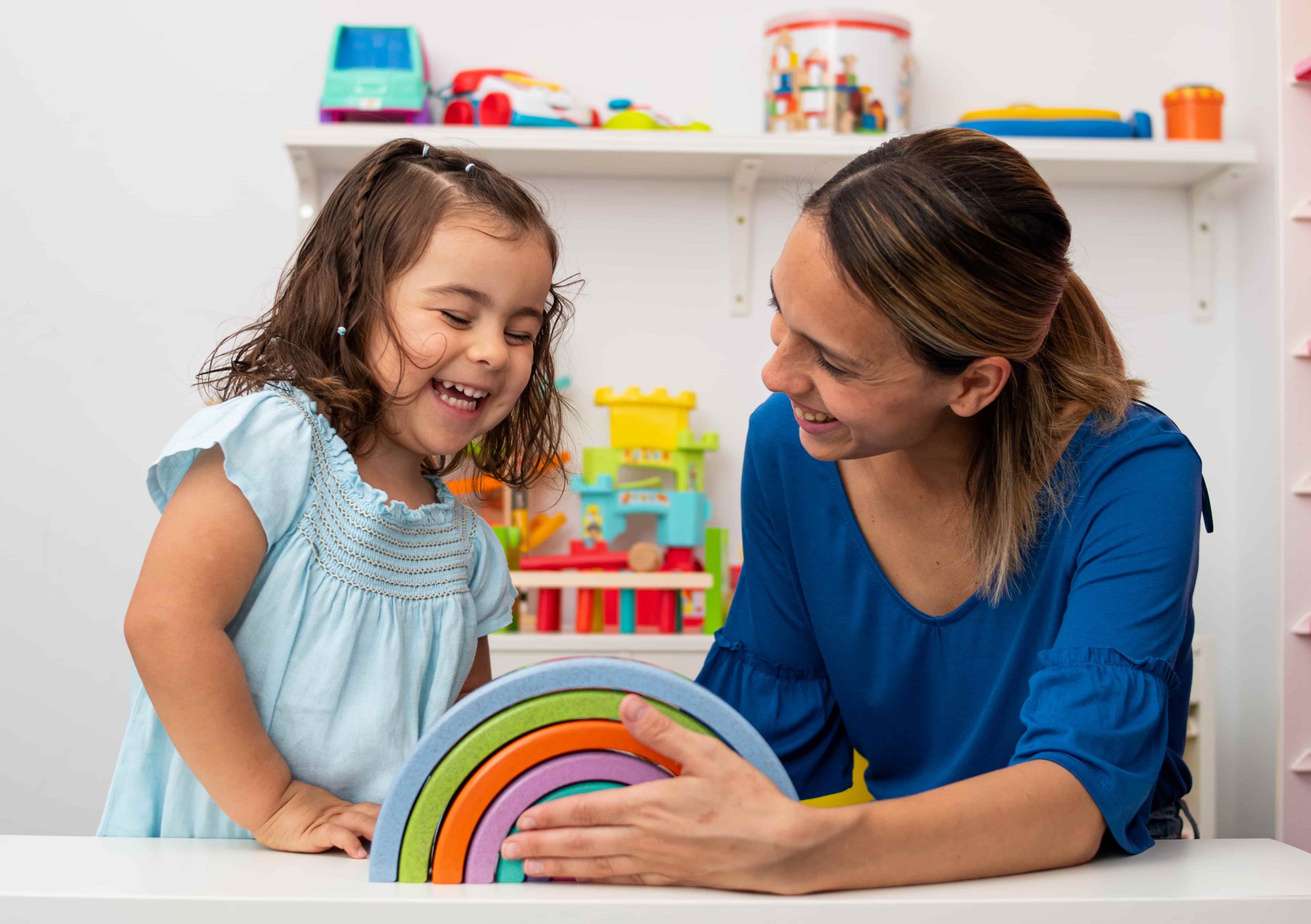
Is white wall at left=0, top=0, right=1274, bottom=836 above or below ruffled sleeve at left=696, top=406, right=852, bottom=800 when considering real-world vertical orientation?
above

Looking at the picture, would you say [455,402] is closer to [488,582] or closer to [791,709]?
[488,582]

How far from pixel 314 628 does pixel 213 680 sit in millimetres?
106

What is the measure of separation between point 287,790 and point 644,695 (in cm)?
30

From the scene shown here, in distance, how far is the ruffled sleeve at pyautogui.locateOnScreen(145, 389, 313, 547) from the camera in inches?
30.7

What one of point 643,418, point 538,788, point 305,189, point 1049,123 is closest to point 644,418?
point 643,418

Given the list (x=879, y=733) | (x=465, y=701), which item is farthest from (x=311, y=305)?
(x=879, y=733)

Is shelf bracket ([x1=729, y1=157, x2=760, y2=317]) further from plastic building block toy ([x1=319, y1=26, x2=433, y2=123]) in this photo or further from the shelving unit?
the shelving unit

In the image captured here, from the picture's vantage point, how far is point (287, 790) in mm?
766

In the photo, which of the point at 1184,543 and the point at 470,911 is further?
the point at 1184,543

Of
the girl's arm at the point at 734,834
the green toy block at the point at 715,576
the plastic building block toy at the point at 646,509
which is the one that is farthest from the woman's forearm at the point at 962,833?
the plastic building block toy at the point at 646,509

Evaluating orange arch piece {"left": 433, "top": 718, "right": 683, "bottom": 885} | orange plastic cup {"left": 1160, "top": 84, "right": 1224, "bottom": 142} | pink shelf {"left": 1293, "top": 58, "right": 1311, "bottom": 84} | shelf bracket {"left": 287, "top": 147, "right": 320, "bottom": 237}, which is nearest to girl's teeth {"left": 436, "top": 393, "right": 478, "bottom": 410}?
orange arch piece {"left": 433, "top": 718, "right": 683, "bottom": 885}

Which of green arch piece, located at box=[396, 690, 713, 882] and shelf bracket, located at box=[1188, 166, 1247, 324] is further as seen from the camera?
shelf bracket, located at box=[1188, 166, 1247, 324]

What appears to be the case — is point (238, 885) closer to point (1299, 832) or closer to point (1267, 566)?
point (1299, 832)

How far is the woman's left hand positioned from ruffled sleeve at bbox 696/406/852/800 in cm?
45
